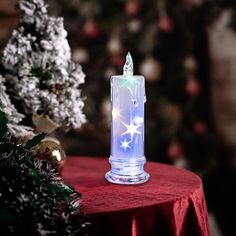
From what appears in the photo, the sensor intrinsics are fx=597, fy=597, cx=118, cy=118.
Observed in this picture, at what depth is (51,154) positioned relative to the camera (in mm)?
1622

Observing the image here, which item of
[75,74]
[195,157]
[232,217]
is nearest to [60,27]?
[75,74]

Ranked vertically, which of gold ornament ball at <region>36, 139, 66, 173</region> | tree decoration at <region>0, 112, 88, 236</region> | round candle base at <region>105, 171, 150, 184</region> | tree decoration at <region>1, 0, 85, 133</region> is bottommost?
tree decoration at <region>0, 112, 88, 236</region>

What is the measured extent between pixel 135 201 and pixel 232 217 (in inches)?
63.7

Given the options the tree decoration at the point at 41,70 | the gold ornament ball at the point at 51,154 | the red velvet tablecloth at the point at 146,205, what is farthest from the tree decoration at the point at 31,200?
the tree decoration at the point at 41,70

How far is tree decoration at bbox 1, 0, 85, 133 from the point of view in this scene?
1.81 metres

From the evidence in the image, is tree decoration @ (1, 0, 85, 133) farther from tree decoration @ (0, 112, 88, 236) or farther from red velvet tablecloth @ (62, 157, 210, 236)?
tree decoration @ (0, 112, 88, 236)

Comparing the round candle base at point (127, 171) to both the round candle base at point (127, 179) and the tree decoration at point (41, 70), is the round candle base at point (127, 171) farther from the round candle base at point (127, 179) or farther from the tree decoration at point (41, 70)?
the tree decoration at point (41, 70)

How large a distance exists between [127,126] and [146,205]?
0.88ft

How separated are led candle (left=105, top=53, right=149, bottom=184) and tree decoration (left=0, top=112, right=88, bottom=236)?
1.14 feet

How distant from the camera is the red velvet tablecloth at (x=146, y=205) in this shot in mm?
1377

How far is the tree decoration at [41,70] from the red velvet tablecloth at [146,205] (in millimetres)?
223

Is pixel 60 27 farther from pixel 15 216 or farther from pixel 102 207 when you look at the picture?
pixel 15 216

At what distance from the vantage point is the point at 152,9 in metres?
2.87

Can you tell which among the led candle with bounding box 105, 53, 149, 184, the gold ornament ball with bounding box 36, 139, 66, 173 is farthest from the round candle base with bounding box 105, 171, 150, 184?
the gold ornament ball with bounding box 36, 139, 66, 173
